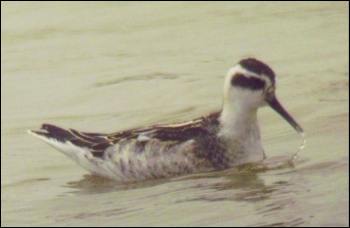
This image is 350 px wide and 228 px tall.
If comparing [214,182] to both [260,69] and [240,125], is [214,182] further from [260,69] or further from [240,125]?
[260,69]

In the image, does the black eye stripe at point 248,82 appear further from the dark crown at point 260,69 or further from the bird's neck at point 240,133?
the bird's neck at point 240,133

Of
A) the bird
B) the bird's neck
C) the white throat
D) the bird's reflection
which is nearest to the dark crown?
the bird

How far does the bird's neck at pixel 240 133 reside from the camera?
15.4 meters

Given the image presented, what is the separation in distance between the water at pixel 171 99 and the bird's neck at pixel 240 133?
21 centimetres

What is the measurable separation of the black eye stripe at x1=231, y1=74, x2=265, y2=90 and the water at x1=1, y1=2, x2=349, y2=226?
74 centimetres

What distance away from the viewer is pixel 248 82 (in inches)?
605

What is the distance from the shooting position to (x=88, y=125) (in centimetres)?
1756

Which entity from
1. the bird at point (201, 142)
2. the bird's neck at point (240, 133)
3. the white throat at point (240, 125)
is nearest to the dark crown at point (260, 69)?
the bird at point (201, 142)

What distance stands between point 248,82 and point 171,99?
3.01 meters

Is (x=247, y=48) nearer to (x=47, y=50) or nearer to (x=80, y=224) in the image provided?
(x=47, y=50)

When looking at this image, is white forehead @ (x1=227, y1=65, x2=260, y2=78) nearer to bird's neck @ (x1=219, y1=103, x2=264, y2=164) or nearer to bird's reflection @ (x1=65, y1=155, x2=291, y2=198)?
bird's neck @ (x1=219, y1=103, x2=264, y2=164)

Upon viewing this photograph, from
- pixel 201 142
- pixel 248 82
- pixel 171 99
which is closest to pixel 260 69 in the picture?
pixel 248 82

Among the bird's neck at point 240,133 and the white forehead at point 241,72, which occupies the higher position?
the white forehead at point 241,72

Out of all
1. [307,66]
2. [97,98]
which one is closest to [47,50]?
[97,98]
